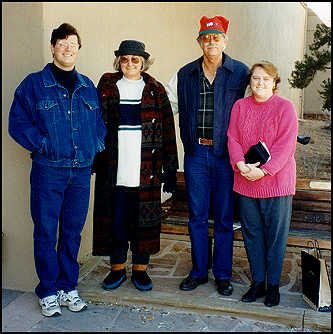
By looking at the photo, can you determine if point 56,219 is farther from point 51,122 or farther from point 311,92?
point 311,92

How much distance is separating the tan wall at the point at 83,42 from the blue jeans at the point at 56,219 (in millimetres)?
434

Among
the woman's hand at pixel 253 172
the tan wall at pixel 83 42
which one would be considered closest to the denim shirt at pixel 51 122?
the tan wall at pixel 83 42

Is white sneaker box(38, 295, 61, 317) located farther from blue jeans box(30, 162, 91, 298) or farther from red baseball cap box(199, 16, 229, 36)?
red baseball cap box(199, 16, 229, 36)

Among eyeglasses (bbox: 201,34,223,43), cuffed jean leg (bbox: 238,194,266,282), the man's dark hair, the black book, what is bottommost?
cuffed jean leg (bbox: 238,194,266,282)

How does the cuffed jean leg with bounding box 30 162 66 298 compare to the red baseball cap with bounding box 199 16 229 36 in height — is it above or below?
below

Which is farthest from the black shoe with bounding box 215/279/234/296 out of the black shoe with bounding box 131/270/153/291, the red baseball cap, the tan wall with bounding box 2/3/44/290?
the red baseball cap

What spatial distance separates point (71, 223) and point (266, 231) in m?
1.41

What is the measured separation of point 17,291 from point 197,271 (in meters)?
1.46

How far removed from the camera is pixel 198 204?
366cm

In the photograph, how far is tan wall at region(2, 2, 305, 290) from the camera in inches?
142

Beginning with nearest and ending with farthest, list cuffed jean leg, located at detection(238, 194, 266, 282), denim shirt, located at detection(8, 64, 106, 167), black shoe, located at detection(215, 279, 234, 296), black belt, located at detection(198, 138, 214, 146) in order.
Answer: denim shirt, located at detection(8, 64, 106, 167) → cuffed jean leg, located at detection(238, 194, 266, 282) → black belt, located at detection(198, 138, 214, 146) → black shoe, located at detection(215, 279, 234, 296)

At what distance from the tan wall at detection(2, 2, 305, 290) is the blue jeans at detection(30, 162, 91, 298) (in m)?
0.43

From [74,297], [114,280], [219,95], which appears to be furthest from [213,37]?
[74,297]

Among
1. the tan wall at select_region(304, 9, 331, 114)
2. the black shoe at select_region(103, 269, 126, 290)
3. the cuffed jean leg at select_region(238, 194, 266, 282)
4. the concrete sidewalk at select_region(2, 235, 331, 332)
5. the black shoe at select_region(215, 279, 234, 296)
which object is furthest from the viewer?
the tan wall at select_region(304, 9, 331, 114)
